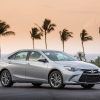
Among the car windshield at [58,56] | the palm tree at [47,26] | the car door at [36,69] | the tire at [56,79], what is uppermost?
the palm tree at [47,26]

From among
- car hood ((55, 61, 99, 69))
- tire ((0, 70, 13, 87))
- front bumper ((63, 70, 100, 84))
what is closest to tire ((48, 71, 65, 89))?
front bumper ((63, 70, 100, 84))

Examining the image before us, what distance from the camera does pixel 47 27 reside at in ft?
420

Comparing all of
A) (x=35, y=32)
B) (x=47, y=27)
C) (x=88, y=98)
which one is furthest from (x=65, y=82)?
(x=35, y=32)

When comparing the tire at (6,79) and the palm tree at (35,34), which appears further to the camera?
the palm tree at (35,34)

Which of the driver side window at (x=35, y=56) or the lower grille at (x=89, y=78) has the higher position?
the driver side window at (x=35, y=56)

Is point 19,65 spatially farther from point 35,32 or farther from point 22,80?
point 35,32

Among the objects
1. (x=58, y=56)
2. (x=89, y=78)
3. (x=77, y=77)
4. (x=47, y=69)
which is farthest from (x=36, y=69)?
(x=89, y=78)

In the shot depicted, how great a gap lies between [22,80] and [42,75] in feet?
4.24

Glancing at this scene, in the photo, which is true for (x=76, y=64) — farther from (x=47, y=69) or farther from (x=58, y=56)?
(x=58, y=56)

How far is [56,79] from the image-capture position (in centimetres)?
2055

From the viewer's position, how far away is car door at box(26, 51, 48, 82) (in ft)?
68.8

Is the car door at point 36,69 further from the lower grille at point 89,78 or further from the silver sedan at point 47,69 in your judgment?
the lower grille at point 89,78

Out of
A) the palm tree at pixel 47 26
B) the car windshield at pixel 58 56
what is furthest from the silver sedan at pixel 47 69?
the palm tree at pixel 47 26

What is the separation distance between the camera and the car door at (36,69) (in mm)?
20969
